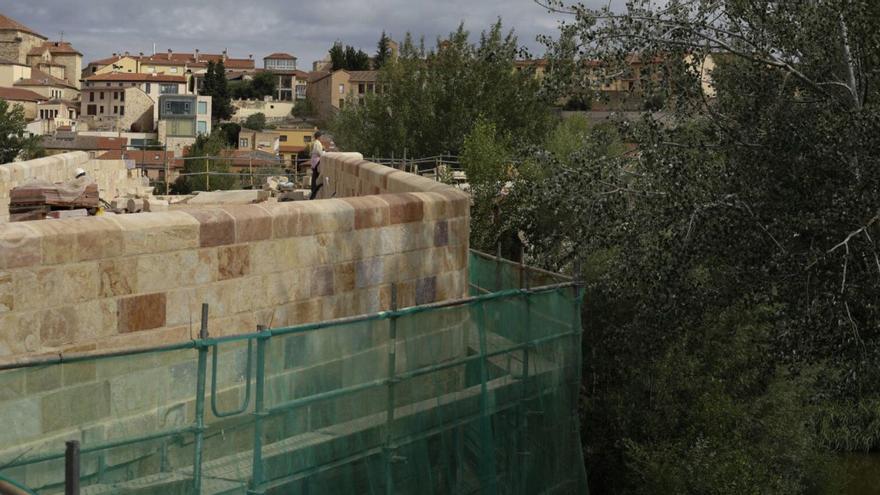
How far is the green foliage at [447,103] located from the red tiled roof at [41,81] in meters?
78.8

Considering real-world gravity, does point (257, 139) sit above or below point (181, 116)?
below

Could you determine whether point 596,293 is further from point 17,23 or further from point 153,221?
point 17,23

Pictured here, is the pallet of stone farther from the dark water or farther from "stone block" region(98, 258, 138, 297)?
the dark water

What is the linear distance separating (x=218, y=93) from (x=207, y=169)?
7599 cm

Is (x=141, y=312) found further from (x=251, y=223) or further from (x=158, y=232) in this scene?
(x=251, y=223)

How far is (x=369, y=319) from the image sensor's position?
6.98 meters

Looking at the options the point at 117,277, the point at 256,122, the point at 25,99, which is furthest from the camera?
the point at 256,122

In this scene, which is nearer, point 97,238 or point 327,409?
point 97,238

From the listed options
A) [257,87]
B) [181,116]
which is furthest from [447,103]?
[257,87]

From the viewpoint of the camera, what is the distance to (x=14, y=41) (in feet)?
400

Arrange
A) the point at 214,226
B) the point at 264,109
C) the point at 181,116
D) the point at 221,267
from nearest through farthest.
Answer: the point at 214,226 < the point at 221,267 < the point at 181,116 < the point at 264,109

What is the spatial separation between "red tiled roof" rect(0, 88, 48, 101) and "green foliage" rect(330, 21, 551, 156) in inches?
2514

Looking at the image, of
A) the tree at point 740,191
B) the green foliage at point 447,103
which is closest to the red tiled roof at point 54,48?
the green foliage at point 447,103

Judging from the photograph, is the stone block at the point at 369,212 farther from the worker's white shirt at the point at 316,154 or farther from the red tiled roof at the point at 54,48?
the red tiled roof at the point at 54,48
